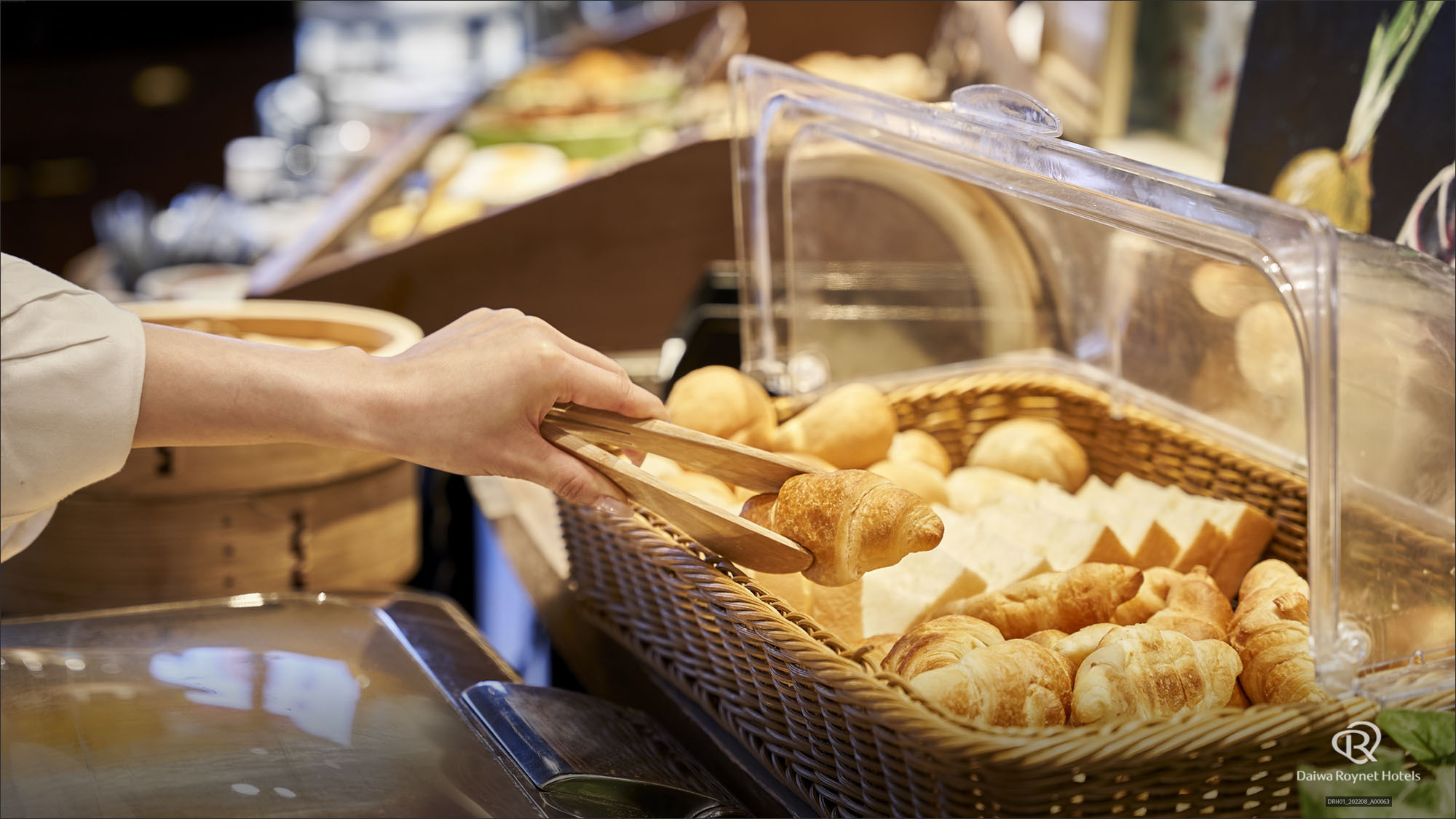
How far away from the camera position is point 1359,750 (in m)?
0.77

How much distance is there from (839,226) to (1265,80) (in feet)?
2.00

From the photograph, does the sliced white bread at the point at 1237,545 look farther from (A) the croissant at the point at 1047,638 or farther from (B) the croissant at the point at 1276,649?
(A) the croissant at the point at 1047,638

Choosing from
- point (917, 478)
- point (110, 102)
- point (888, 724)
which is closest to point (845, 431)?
point (917, 478)

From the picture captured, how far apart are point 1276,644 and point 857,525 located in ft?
1.10

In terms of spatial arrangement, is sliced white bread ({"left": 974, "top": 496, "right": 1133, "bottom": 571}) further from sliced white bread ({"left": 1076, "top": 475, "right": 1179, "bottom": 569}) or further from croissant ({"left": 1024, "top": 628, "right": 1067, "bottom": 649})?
croissant ({"left": 1024, "top": 628, "right": 1067, "bottom": 649})

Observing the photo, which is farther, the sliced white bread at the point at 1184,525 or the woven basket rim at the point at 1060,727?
the sliced white bread at the point at 1184,525

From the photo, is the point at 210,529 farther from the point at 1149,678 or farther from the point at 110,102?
the point at 110,102

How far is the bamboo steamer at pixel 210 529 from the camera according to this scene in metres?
1.44

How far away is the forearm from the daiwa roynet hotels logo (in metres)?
0.74

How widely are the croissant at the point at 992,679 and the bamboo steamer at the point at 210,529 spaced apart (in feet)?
2.99

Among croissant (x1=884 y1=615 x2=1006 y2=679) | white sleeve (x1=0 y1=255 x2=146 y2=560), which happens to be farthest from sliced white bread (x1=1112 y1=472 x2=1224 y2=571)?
white sleeve (x1=0 y1=255 x2=146 y2=560)

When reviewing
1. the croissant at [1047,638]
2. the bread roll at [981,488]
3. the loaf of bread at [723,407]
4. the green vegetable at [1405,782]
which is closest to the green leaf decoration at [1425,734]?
the green vegetable at [1405,782]

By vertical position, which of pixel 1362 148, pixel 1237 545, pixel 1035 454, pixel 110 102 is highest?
pixel 110 102

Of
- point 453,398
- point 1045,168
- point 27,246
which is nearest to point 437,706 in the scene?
point 453,398
